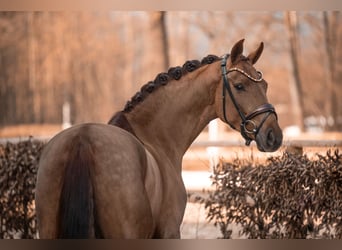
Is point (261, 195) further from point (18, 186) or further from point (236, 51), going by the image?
point (18, 186)

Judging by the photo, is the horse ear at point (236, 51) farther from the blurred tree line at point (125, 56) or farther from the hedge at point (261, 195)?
the blurred tree line at point (125, 56)

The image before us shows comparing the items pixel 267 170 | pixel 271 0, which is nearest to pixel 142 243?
pixel 267 170

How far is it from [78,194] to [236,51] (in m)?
1.61

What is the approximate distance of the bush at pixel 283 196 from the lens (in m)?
5.30

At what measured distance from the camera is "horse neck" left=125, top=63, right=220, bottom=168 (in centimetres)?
395

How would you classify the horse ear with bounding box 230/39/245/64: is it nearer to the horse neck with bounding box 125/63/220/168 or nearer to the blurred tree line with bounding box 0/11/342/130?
the horse neck with bounding box 125/63/220/168

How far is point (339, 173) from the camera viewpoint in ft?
17.1

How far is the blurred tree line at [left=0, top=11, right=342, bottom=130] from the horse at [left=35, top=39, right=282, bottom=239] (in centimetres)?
1429

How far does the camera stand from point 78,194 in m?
2.88

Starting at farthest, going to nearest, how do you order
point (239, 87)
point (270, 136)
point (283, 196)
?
point (283, 196)
point (239, 87)
point (270, 136)

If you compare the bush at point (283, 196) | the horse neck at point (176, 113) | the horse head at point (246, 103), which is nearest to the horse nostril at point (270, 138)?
the horse head at point (246, 103)

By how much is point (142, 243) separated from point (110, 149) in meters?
0.64

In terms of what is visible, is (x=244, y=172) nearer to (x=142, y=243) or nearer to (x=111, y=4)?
(x=111, y=4)

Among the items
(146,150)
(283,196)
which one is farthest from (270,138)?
(283,196)
